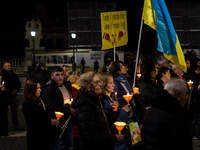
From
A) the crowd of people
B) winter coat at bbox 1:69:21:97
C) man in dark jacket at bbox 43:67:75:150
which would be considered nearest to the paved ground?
winter coat at bbox 1:69:21:97

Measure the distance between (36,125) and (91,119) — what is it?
1.30 metres

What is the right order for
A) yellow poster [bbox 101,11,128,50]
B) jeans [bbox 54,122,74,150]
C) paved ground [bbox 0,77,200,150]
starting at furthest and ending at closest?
1. yellow poster [bbox 101,11,128,50]
2. paved ground [bbox 0,77,200,150]
3. jeans [bbox 54,122,74,150]

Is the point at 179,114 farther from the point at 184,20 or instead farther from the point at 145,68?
the point at 184,20

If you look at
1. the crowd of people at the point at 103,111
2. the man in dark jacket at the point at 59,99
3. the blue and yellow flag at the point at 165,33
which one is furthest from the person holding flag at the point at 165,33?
the man in dark jacket at the point at 59,99

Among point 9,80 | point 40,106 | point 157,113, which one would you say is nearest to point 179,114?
point 157,113

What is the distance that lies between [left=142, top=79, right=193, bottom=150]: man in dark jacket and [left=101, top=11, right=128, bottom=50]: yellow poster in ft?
20.0

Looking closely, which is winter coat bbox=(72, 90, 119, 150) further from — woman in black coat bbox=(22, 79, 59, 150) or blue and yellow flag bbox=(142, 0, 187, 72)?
blue and yellow flag bbox=(142, 0, 187, 72)

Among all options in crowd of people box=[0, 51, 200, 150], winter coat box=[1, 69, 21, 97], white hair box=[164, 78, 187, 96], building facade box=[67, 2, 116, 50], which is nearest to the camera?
crowd of people box=[0, 51, 200, 150]

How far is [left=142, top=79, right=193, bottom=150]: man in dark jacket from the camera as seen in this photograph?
2.80 meters

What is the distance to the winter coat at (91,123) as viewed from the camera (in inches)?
120

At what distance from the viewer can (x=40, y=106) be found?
4250 millimetres

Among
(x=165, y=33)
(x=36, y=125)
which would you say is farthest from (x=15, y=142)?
(x=165, y=33)

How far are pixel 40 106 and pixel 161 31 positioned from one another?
8.78 feet

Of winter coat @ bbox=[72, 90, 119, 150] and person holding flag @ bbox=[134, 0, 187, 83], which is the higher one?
person holding flag @ bbox=[134, 0, 187, 83]
